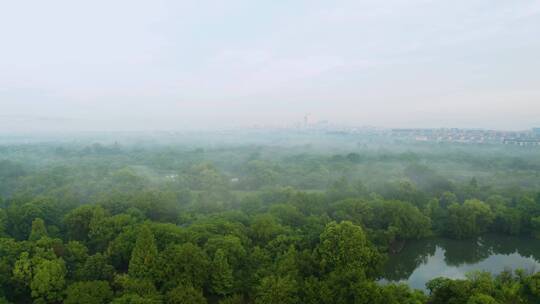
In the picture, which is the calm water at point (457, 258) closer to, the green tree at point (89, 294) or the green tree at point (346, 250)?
the green tree at point (346, 250)

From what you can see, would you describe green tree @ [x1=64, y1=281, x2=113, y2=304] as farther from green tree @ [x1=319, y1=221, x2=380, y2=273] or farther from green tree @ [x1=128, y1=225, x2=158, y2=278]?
green tree @ [x1=319, y1=221, x2=380, y2=273]

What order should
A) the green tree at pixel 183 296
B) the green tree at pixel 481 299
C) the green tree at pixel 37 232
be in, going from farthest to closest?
the green tree at pixel 37 232 → the green tree at pixel 183 296 → the green tree at pixel 481 299

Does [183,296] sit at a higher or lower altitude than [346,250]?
lower

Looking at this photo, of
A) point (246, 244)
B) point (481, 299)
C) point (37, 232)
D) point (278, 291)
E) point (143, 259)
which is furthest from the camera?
point (37, 232)

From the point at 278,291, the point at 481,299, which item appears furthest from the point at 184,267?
the point at 481,299

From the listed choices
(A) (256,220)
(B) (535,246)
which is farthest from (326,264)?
(B) (535,246)

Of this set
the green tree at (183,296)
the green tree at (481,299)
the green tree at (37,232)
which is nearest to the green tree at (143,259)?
the green tree at (183,296)

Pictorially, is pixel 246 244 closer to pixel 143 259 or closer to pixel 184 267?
pixel 184 267

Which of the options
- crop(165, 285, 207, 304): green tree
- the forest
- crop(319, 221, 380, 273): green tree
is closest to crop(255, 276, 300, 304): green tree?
the forest

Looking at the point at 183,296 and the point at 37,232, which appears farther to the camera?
the point at 37,232
